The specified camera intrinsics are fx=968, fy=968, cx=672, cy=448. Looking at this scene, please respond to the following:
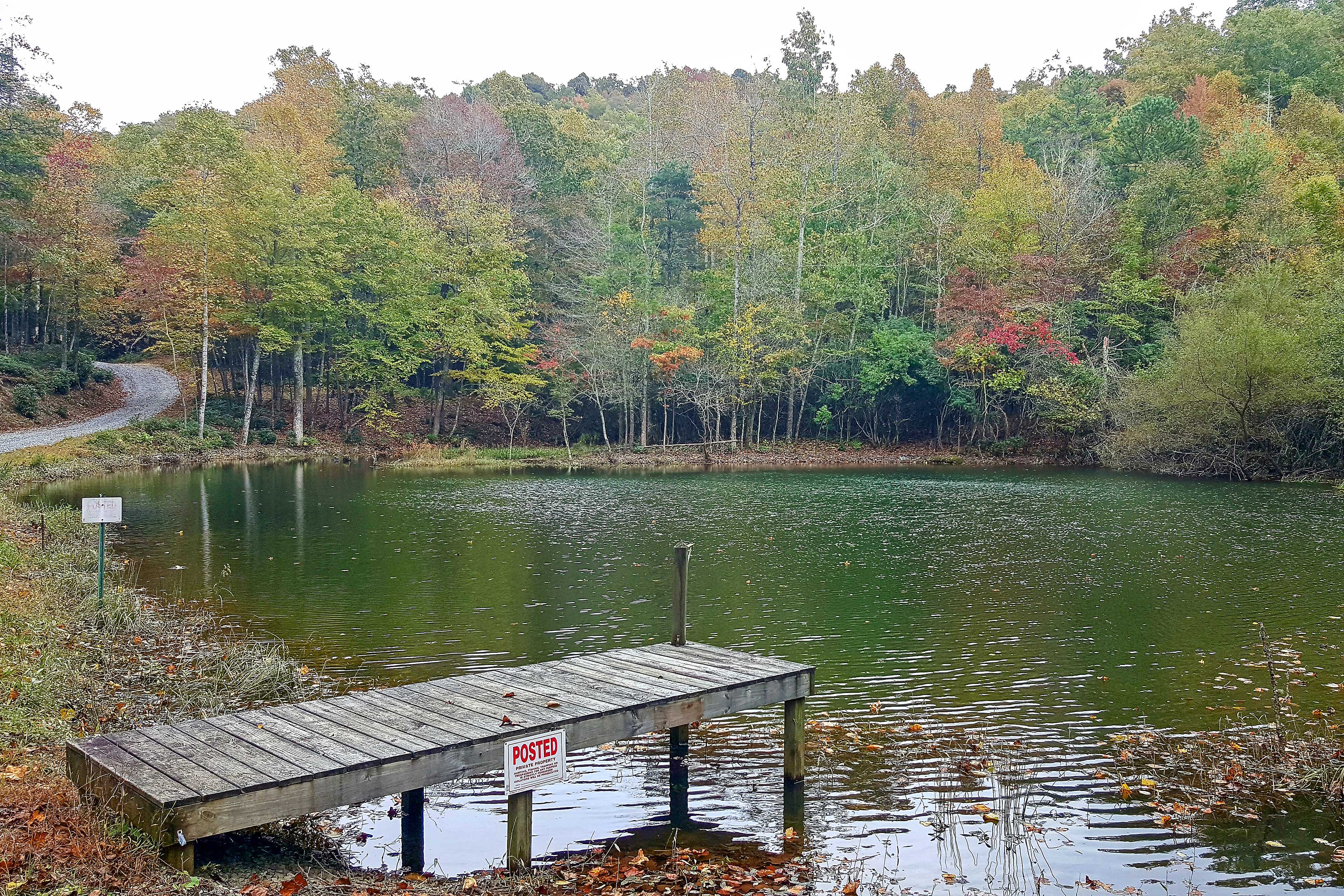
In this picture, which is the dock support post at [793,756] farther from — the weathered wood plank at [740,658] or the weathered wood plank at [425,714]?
the weathered wood plank at [425,714]

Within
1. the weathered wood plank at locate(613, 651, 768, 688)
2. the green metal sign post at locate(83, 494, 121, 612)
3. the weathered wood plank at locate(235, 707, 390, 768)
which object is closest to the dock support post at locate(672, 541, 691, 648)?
the weathered wood plank at locate(613, 651, 768, 688)

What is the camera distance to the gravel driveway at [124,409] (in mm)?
32406

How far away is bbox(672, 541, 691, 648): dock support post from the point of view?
814 cm

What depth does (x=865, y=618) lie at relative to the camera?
13.1 m

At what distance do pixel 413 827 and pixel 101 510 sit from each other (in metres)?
6.72

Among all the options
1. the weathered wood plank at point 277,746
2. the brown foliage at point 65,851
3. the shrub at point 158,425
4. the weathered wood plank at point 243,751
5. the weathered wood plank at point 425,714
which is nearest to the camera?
the brown foliage at point 65,851

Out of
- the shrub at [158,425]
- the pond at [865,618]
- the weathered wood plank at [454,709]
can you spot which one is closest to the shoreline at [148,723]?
the pond at [865,618]

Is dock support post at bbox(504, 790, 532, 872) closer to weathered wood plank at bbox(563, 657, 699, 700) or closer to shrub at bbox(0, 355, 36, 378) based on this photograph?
weathered wood plank at bbox(563, 657, 699, 700)

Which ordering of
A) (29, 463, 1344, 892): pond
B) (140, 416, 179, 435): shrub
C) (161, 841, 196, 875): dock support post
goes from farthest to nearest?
(140, 416, 179, 435): shrub, (29, 463, 1344, 892): pond, (161, 841, 196, 875): dock support post

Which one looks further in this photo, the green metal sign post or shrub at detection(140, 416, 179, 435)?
shrub at detection(140, 416, 179, 435)

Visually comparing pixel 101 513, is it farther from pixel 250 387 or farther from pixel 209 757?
pixel 250 387

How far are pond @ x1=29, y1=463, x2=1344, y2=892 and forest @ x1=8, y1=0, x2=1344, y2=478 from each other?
11.3 meters

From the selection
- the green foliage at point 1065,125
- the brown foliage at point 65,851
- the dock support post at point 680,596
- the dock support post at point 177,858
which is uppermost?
the green foliage at point 1065,125

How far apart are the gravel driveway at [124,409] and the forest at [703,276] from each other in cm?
139
